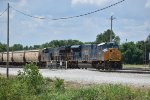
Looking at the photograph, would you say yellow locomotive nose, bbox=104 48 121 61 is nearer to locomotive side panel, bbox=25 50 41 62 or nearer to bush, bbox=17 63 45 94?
locomotive side panel, bbox=25 50 41 62

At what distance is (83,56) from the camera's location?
51.7 m

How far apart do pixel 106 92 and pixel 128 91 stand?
788 mm

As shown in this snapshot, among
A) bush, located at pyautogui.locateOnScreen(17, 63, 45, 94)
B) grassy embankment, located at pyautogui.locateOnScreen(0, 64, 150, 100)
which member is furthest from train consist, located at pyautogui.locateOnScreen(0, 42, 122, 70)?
grassy embankment, located at pyautogui.locateOnScreen(0, 64, 150, 100)

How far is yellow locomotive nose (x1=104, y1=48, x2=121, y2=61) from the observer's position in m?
46.0

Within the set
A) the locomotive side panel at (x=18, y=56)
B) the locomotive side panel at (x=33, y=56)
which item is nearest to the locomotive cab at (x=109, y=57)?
the locomotive side panel at (x=33, y=56)

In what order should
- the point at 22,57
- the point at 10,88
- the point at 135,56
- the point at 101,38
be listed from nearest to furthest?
the point at 10,88
the point at 22,57
the point at 135,56
the point at 101,38

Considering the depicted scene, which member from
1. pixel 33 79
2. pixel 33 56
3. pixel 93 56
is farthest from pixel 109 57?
pixel 33 79

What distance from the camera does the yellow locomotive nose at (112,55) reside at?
46.0m

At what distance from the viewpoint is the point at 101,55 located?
46906mm

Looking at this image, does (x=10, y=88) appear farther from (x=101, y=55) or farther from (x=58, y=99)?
(x=101, y=55)

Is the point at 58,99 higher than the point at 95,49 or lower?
lower

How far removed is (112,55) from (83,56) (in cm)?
599

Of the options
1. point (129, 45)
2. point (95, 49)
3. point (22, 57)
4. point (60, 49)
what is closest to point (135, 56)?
point (129, 45)

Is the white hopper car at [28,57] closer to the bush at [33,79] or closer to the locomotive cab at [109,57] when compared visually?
the locomotive cab at [109,57]
